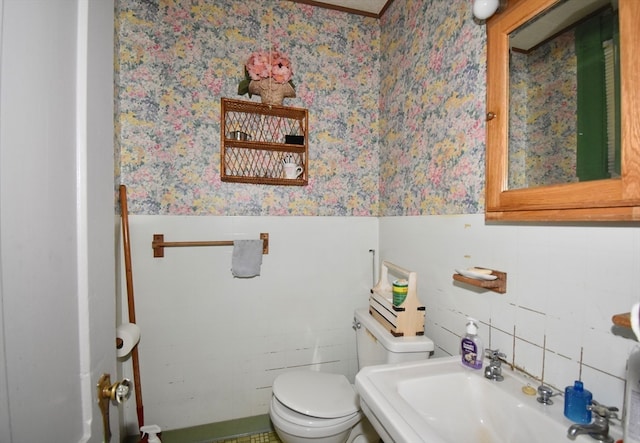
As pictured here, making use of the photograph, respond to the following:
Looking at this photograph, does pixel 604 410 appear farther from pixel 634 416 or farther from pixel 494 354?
pixel 494 354

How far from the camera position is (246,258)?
1.74 m

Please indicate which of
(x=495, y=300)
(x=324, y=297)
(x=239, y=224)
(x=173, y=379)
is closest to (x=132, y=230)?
(x=239, y=224)

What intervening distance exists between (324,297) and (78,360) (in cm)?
146

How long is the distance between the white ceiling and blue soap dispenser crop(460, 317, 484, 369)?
1936mm

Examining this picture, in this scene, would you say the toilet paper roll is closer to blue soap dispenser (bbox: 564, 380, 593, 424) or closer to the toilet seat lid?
the toilet seat lid

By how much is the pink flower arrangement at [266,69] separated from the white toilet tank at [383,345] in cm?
143

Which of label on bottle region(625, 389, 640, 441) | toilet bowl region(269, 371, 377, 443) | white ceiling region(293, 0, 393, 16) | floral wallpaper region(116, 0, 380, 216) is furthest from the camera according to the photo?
white ceiling region(293, 0, 393, 16)

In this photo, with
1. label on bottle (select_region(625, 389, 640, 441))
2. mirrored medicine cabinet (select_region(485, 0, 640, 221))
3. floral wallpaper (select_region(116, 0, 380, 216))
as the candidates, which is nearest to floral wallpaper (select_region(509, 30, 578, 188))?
mirrored medicine cabinet (select_region(485, 0, 640, 221))

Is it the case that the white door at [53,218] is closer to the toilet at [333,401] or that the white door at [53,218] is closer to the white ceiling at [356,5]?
the toilet at [333,401]

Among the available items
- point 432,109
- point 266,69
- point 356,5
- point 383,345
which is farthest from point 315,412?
point 356,5

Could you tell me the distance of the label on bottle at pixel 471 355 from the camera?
1053 millimetres

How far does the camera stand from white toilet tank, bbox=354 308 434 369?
129 cm

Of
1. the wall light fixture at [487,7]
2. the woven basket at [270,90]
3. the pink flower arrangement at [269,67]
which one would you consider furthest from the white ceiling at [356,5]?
the wall light fixture at [487,7]

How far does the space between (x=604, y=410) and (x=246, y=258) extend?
1.53 m
